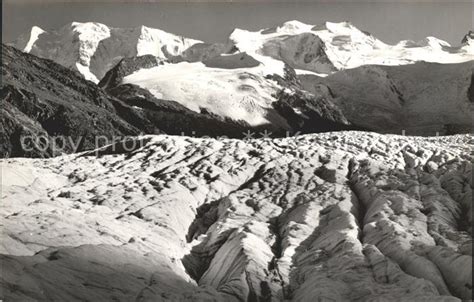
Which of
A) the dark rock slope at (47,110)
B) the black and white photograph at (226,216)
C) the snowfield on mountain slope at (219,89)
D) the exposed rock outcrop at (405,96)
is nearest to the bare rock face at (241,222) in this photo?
the black and white photograph at (226,216)

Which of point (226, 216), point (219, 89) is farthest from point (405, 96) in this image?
point (226, 216)

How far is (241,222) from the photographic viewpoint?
3578 centimetres

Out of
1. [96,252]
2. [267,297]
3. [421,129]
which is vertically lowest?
[421,129]

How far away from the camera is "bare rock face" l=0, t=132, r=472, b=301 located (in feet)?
81.9

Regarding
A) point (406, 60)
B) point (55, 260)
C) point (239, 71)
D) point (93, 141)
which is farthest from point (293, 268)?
point (406, 60)

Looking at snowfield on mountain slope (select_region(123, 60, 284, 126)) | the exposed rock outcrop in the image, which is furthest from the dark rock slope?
the exposed rock outcrop

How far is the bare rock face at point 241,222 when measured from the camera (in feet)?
81.9

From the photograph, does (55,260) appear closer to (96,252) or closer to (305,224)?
(96,252)

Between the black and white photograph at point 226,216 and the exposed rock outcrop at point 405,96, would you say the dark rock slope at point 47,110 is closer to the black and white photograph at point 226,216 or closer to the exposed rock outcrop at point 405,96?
the black and white photograph at point 226,216

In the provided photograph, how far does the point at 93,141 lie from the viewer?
7588 cm

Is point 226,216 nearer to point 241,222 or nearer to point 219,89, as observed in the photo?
point 241,222

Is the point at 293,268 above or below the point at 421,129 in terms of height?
above

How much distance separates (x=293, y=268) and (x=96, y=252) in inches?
395

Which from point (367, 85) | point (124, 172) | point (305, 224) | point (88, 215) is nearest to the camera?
point (88, 215)
